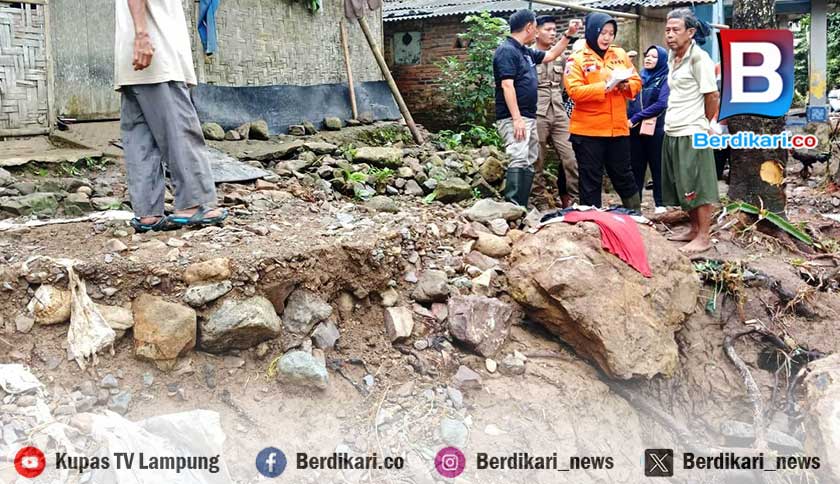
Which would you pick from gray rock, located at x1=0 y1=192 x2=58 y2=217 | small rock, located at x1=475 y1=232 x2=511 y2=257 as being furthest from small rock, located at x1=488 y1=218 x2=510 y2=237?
gray rock, located at x1=0 y1=192 x2=58 y2=217

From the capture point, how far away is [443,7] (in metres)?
12.3

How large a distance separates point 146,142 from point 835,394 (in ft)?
12.8

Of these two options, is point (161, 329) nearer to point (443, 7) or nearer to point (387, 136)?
point (387, 136)

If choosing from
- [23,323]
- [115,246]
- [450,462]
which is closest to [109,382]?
[23,323]

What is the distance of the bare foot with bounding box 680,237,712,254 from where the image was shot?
193 inches

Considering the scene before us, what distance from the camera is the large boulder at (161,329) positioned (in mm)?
3309

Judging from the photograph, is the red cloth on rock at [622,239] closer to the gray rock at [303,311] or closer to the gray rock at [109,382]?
the gray rock at [303,311]

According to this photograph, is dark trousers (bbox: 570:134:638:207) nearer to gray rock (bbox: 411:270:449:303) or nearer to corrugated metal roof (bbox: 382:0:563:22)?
gray rock (bbox: 411:270:449:303)

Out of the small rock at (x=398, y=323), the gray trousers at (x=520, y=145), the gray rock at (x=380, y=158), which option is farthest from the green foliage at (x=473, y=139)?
the small rock at (x=398, y=323)

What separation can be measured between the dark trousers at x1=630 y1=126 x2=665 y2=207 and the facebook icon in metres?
3.99

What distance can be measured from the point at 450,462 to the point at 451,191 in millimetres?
2800

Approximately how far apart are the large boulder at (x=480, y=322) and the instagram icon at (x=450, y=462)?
0.64 meters

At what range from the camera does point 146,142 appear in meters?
3.86

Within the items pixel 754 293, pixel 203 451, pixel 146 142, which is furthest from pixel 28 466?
pixel 754 293
